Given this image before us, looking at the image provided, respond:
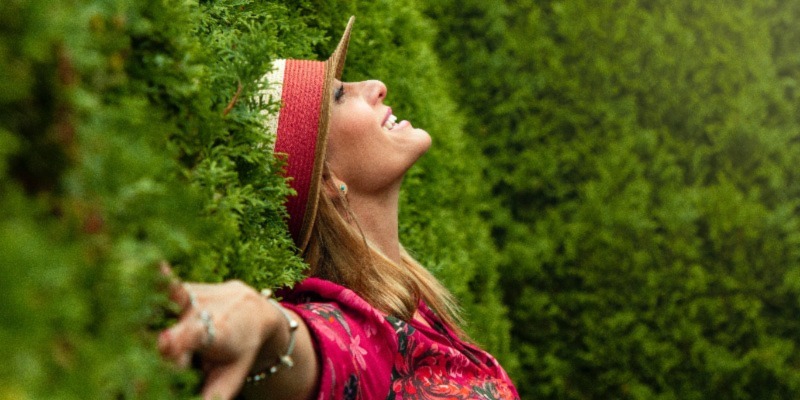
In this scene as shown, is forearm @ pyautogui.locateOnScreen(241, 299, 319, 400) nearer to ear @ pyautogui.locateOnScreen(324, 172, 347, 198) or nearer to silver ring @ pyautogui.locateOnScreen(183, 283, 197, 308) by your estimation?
silver ring @ pyautogui.locateOnScreen(183, 283, 197, 308)

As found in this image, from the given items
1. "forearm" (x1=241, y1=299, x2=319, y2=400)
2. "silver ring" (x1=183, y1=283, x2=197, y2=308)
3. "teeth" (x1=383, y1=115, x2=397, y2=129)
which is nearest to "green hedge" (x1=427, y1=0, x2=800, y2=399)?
"teeth" (x1=383, y1=115, x2=397, y2=129)

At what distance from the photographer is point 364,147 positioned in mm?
2713

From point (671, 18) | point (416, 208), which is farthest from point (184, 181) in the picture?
point (671, 18)

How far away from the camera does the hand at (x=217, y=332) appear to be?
132 centimetres

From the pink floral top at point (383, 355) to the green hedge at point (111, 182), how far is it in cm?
20

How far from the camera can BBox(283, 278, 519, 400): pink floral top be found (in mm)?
1756

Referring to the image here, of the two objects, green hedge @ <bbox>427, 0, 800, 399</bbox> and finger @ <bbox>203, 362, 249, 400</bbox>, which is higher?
finger @ <bbox>203, 362, 249, 400</bbox>

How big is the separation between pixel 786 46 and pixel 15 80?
6.06m

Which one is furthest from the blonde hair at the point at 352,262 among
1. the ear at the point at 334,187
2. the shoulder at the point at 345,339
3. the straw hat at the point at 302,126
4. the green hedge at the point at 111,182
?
the green hedge at the point at 111,182

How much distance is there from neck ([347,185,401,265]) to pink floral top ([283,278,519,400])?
0.24 m

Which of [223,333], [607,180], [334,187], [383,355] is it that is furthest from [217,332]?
[607,180]

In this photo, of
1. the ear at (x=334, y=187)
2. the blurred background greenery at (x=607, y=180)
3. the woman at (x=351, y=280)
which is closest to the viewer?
the woman at (x=351, y=280)

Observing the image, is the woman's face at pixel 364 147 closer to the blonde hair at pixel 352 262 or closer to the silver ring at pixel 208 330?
the blonde hair at pixel 352 262

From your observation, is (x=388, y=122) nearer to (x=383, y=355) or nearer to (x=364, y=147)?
(x=364, y=147)
